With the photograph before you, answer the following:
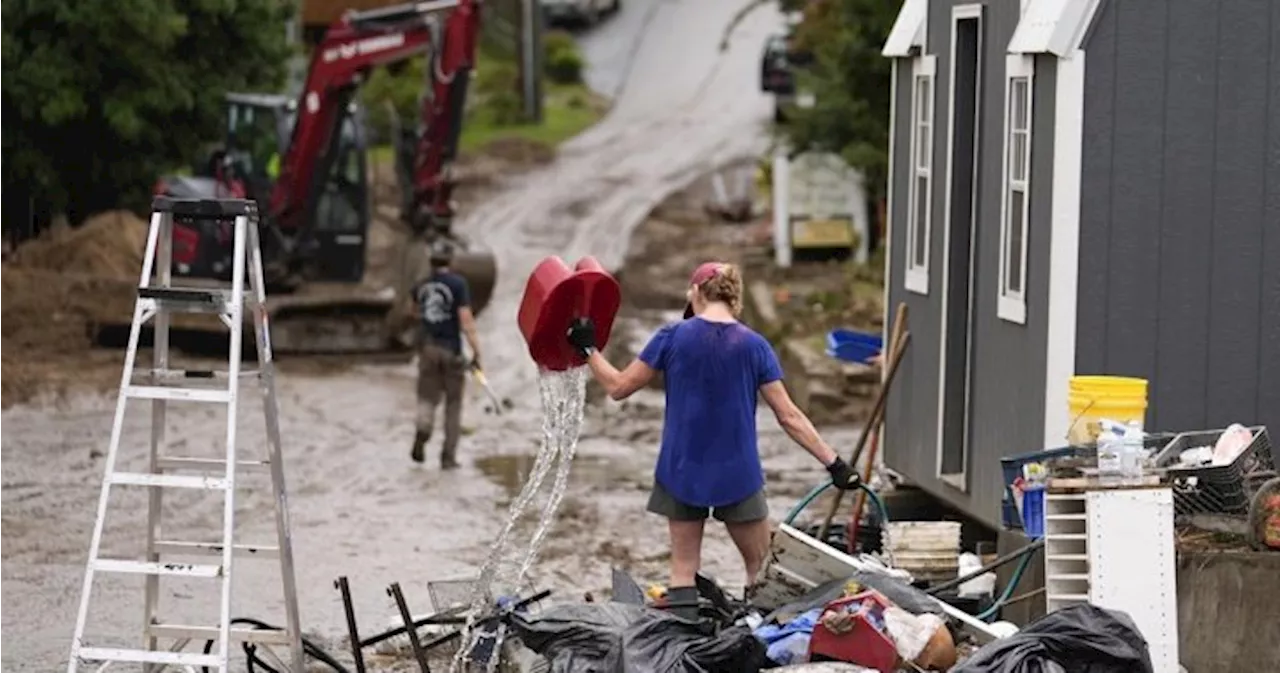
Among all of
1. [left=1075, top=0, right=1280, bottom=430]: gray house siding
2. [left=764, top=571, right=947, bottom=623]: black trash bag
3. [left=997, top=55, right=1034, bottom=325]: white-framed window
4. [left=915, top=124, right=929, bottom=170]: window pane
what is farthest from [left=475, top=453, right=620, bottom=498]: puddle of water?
[left=764, top=571, right=947, bottom=623]: black trash bag

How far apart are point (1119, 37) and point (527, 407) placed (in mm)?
12469

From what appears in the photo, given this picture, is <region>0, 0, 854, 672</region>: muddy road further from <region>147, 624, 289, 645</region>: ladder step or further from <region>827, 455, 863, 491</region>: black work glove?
<region>827, 455, 863, 491</region>: black work glove

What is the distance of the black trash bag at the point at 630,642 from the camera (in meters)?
10.2

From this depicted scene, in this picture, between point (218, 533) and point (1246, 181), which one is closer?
point (1246, 181)

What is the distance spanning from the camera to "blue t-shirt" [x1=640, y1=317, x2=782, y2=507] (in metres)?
11.6

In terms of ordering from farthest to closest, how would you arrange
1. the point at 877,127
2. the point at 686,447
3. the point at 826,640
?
the point at 877,127
the point at 686,447
the point at 826,640

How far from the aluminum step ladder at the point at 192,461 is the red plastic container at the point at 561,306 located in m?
1.37

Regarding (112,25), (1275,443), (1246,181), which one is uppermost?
(112,25)

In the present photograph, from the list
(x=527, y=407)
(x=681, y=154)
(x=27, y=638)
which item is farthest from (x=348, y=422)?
(x=681, y=154)

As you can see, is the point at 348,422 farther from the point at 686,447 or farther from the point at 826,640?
the point at 826,640

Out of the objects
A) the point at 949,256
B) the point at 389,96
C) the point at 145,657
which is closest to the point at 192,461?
the point at 145,657

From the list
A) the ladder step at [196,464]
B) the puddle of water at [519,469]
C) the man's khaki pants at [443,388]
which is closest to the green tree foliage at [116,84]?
the man's khaki pants at [443,388]

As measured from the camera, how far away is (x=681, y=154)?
145ft

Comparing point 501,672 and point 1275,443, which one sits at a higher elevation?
point 1275,443
